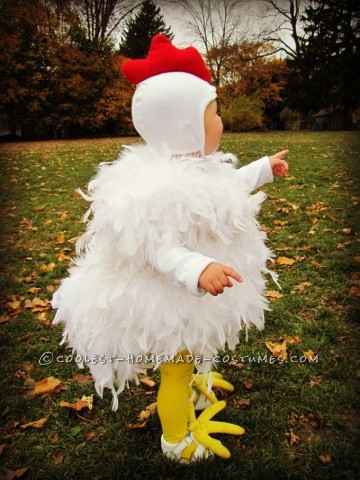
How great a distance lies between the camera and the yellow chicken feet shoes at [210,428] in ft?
5.68

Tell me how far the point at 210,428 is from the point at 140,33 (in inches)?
1090

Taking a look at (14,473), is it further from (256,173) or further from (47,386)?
(256,173)

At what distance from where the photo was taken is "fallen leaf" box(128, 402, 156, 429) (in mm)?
1977

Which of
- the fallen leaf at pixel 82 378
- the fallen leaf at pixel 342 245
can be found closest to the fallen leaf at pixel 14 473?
the fallen leaf at pixel 82 378

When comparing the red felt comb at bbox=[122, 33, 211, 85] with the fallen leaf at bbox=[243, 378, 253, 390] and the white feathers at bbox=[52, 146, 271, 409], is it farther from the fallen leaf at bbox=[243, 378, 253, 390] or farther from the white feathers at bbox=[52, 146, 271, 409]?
the fallen leaf at bbox=[243, 378, 253, 390]

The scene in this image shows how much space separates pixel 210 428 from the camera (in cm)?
183

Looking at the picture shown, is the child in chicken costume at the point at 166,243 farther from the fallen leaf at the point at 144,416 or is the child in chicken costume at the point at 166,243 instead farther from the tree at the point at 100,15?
the tree at the point at 100,15

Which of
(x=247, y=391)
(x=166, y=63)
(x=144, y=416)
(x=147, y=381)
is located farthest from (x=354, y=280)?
(x=166, y=63)

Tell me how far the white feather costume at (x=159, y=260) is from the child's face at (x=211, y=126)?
7 centimetres

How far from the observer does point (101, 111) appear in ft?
70.4

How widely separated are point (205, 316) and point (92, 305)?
18.9 inches

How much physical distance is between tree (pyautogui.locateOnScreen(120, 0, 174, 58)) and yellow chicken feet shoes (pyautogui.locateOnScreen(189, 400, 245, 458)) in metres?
25.9

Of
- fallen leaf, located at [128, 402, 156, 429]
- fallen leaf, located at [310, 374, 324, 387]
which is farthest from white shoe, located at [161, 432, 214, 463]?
fallen leaf, located at [310, 374, 324, 387]

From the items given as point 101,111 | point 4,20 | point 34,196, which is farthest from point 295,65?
point 34,196
